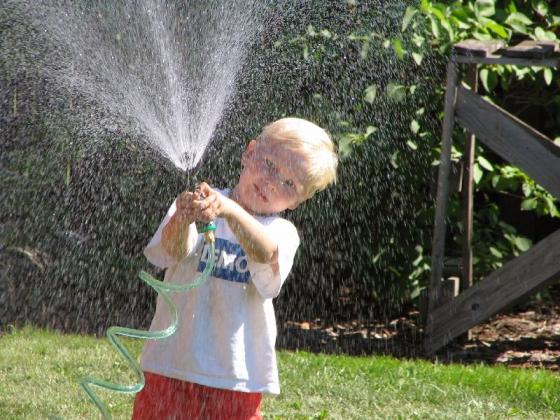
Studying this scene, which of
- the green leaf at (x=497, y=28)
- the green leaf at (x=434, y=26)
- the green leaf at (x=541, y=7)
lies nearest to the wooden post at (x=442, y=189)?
the green leaf at (x=434, y=26)

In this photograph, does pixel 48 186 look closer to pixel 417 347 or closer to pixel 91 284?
pixel 91 284

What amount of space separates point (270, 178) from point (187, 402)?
64cm

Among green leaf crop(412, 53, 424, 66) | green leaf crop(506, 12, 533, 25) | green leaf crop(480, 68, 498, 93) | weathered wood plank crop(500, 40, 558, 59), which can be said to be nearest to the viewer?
weathered wood plank crop(500, 40, 558, 59)

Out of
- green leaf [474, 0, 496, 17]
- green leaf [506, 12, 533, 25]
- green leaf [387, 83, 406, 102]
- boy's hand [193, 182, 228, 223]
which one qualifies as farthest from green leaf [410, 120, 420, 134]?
boy's hand [193, 182, 228, 223]

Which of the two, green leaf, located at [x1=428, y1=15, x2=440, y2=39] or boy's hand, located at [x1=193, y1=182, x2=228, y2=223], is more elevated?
green leaf, located at [x1=428, y1=15, x2=440, y2=39]

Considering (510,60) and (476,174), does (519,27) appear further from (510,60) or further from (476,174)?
(476,174)

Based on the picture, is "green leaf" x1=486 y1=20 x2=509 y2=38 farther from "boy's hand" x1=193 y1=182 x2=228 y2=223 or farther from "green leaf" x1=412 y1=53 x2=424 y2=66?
"boy's hand" x1=193 y1=182 x2=228 y2=223

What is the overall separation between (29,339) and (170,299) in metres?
2.83

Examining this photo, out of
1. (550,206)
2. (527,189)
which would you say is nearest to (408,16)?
(527,189)

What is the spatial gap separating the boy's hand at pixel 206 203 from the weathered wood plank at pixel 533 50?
2.90 m

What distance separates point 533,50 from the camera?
509cm

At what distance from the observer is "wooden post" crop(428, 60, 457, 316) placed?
5.38 m

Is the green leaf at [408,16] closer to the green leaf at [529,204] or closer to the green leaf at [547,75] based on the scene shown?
the green leaf at [547,75]

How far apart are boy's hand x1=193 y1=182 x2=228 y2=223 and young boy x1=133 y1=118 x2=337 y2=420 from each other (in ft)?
0.55
